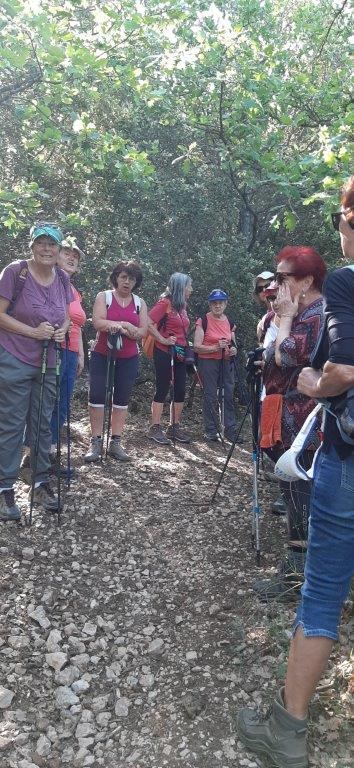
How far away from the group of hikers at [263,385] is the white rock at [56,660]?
1125 millimetres

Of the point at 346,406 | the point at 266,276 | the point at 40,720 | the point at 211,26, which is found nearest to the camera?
the point at 346,406

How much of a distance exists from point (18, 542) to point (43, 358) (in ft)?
4.73

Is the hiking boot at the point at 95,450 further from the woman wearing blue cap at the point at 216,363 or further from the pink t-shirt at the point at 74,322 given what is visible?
the woman wearing blue cap at the point at 216,363

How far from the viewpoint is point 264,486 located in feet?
20.4

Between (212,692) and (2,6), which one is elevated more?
(2,6)

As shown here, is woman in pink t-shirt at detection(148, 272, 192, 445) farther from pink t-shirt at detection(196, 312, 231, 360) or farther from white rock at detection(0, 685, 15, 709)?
white rock at detection(0, 685, 15, 709)

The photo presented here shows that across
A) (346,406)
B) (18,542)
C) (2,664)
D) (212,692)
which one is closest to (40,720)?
(2,664)

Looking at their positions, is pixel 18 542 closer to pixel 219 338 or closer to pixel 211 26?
pixel 219 338

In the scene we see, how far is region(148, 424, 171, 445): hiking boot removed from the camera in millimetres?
7508

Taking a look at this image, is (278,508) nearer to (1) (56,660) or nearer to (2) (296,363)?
(2) (296,363)

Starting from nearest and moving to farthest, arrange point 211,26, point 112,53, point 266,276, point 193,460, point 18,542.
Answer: point 18,542, point 112,53, point 266,276, point 193,460, point 211,26

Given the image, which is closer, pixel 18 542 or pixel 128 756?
pixel 128 756

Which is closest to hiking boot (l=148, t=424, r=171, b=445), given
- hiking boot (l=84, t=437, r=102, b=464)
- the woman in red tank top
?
the woman in red tank top

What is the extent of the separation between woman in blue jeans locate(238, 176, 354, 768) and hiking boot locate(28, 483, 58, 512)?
9.67 feet
